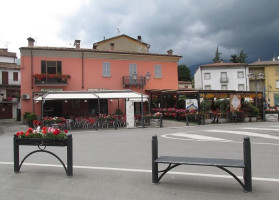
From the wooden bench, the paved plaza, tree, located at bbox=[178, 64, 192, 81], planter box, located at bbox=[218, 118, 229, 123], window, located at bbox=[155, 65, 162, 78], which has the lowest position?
the paved plaza

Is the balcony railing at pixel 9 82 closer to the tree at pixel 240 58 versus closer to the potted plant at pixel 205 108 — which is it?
the potted plant at pixel 205 108

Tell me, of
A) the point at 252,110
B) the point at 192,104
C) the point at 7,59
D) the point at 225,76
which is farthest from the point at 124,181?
the point at 225,76

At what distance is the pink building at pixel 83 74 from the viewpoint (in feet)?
76.5

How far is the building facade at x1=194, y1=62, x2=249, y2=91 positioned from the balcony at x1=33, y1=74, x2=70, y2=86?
33.1 meters

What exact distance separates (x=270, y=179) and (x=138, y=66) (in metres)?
22.8

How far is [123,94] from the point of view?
19.9 metres

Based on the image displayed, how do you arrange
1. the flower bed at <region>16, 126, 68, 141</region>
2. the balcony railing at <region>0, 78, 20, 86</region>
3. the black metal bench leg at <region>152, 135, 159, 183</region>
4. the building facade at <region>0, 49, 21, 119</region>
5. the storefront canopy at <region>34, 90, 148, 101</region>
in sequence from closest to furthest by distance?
the black metal bench leg at <region>152, 135, 159, 183</region> → the flower bed at <region>16, 126, 68, 141</region> → the storefront canopy at <region>34, 90, 148, 101</region> → the building facade at <region>0, 49, 21, 119</region> → the balcony railing at <region>0, 78, 20, 86</region>

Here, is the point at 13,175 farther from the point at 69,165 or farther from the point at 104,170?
the point at 104,170

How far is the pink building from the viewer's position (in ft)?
76.5

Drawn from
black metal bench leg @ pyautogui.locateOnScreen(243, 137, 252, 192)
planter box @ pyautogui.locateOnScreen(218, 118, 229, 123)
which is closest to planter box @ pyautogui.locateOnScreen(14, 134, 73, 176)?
black metal bench leg @ pyautogui.locateOnScreen(243, 137, 252, 192)

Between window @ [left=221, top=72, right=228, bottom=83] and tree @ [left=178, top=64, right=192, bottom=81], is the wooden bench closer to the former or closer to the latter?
window @ [left=221, top=72, right=228, bottom=83]

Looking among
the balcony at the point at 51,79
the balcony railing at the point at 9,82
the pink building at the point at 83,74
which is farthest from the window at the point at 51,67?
the balcony railing at the point at 9,82

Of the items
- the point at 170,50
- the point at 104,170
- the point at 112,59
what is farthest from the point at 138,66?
Result: the point at 104,170

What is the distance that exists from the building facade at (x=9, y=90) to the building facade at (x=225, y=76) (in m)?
33.4
